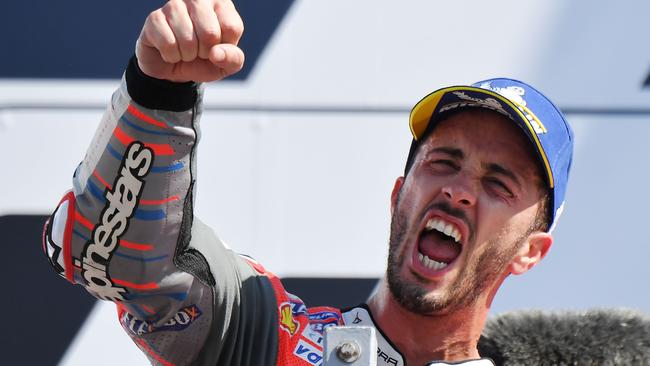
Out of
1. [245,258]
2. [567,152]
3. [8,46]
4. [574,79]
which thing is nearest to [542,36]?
[574,79]

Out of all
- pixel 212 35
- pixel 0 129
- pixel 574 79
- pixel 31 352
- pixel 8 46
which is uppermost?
pixel 212 35

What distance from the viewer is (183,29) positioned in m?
1.28

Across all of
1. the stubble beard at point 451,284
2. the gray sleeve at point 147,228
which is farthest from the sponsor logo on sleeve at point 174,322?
the stubble beard at point 451,284

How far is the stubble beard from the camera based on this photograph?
1.91 meters

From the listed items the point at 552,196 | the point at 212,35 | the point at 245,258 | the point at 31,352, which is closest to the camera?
the point at 212,35

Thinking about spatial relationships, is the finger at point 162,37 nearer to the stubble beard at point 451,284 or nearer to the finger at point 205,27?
the finger at point 205,27

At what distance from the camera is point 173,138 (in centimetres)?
145

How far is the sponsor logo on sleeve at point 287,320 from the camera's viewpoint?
1810 mm

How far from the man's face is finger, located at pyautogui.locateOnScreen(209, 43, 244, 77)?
73cm

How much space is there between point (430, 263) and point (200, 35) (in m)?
0.79

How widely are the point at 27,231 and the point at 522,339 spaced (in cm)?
99

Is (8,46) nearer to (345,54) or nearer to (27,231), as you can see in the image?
(27,231)

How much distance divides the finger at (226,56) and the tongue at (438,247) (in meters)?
0.76

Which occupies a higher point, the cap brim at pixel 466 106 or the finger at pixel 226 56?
the finger at pixel 226 56
